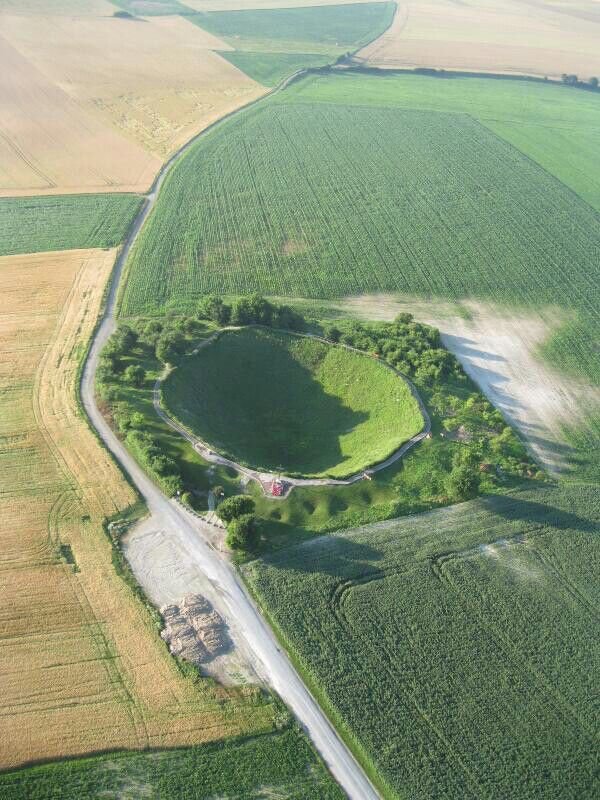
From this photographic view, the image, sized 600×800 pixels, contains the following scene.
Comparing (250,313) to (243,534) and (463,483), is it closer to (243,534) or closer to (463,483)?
(243,534)

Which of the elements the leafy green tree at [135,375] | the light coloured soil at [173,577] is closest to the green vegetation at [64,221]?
the leafy green tree at [135,375]

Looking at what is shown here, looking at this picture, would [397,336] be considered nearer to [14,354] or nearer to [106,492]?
[106,492]

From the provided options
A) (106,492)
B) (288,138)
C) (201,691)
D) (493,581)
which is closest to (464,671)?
(493,581)

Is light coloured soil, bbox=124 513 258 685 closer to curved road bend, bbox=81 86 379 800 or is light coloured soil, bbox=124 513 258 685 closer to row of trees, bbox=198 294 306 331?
curved road bend, bbox=81 86 379 800

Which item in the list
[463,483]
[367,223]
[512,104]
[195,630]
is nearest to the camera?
[195,630]

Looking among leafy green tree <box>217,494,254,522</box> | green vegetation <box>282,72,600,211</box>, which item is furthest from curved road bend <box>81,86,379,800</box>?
green vegetation <box>282,72,600,211</box>

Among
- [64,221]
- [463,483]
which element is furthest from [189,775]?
[64,221]

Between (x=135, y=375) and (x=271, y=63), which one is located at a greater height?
(x=271, y=63)

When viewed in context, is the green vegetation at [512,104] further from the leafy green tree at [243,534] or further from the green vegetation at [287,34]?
the leafy green tree at [243,534]
